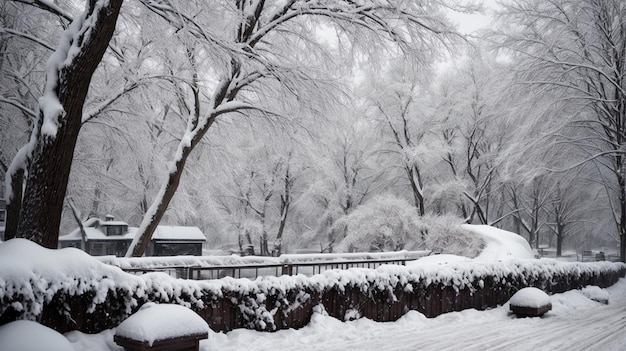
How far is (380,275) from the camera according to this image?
415 inches

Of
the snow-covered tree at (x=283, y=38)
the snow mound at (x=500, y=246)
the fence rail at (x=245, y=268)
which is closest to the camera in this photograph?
the snow-covered tree at (x=283, y=38)

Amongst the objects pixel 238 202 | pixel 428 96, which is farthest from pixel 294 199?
pixel 428 96

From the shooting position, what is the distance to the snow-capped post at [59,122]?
6934 millimetres

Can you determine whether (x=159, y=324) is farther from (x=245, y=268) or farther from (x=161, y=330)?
(x=245, y=268)

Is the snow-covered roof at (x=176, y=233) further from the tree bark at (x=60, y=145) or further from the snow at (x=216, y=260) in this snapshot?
the tree bark at (x=60, y=145)

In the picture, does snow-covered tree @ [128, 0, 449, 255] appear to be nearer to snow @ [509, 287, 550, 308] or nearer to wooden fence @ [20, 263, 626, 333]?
wooden fence @ [20, 263, 626, 333]

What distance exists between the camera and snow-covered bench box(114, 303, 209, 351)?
6130 mm

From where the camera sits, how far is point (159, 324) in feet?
20.6

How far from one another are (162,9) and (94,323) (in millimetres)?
6142

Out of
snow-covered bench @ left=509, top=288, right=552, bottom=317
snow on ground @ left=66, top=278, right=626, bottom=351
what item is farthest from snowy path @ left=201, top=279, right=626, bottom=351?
snow-covered bench @ left=509, top=288, right=552, bottom=317

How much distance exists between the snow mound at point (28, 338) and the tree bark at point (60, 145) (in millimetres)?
2178

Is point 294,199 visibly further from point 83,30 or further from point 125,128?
point 83,30

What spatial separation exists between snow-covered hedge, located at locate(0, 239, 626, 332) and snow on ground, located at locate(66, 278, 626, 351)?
0.25m

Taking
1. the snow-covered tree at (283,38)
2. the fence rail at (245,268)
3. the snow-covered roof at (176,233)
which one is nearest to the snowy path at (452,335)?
the fence rail at (245,268)
